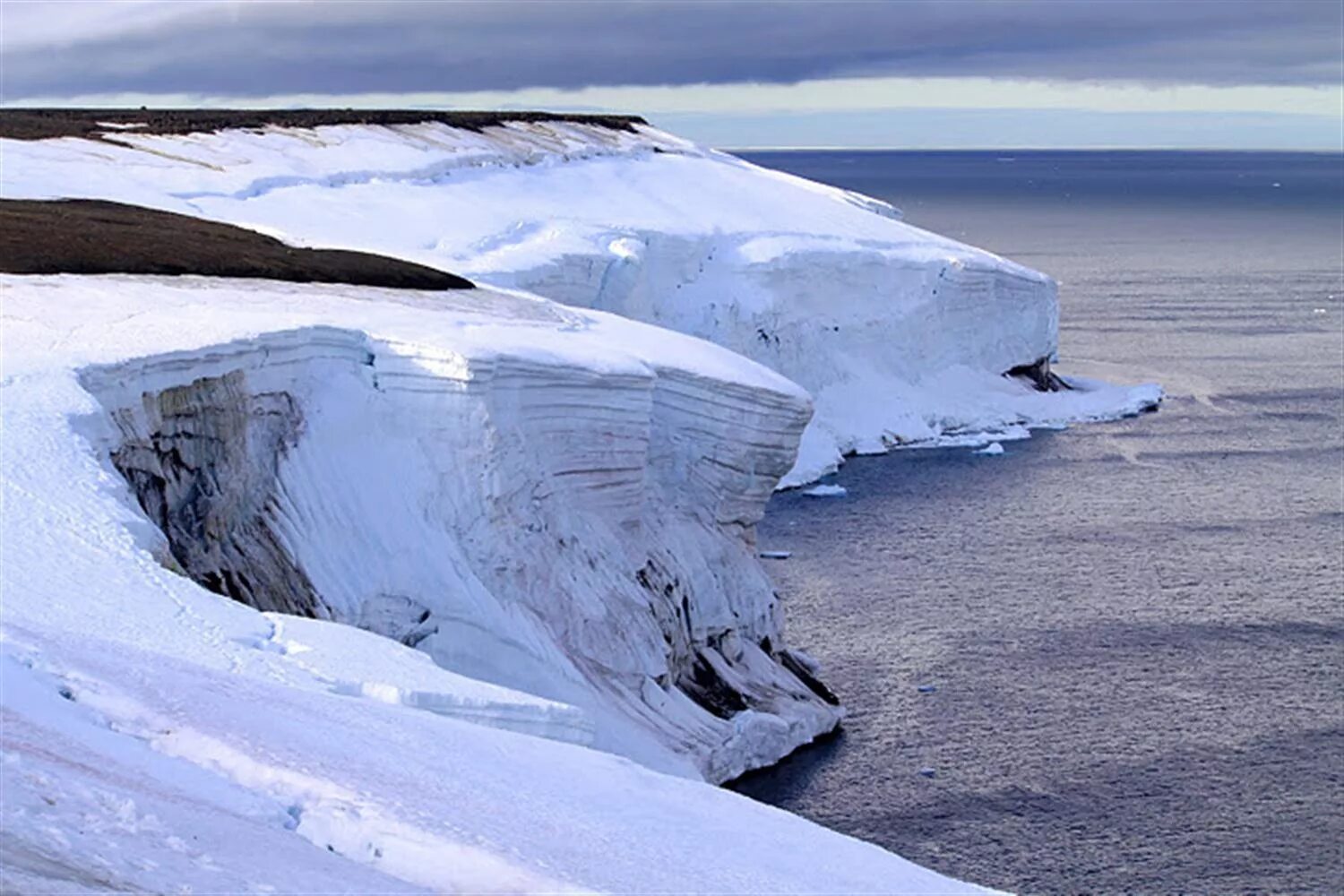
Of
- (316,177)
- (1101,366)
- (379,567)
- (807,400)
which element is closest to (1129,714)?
(807,400)

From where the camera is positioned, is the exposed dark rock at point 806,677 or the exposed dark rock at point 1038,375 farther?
the exposed dark rock at point 1038,375

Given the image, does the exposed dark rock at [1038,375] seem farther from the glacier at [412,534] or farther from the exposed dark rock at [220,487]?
the exposed dark rock at [220,487]

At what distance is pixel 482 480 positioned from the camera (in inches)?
810

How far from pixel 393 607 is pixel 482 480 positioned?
2087 millimetres

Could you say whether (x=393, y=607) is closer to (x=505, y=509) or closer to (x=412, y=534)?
(x=412, y=534)

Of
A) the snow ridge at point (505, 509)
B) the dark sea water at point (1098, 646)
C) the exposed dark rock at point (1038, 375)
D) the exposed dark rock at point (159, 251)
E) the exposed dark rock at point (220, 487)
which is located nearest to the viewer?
the exposed dark rock at point (220, 487)

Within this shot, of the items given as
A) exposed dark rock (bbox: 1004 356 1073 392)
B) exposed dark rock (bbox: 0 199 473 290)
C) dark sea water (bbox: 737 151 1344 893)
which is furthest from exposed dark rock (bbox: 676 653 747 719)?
exposed dark rock (bbox: 1004 356 1073 392)

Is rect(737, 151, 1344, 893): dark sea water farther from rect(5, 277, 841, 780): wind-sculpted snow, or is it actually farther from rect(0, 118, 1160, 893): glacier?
rect(5, 277, 841, 780): wind-sculpted snow

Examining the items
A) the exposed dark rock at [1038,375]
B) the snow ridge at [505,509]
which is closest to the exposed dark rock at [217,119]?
the exposed dark rock at [1038,375]

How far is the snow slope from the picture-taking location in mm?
37938

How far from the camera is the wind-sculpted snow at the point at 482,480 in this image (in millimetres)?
18062

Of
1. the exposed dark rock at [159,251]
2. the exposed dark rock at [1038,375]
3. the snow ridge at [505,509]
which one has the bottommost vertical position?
the exposed dark rock at [1038,375]

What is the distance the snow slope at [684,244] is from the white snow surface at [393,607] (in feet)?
38.6

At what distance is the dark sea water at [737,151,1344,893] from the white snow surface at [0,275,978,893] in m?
2.33
